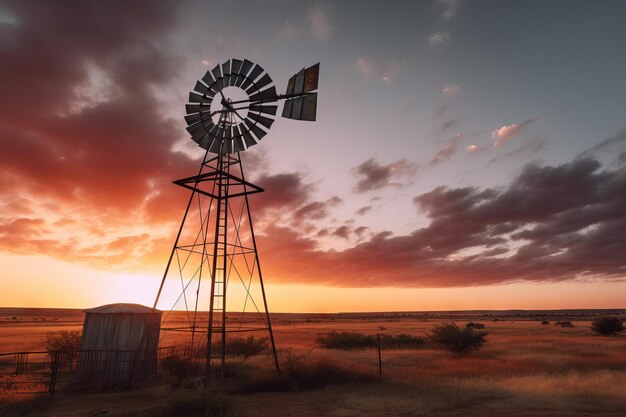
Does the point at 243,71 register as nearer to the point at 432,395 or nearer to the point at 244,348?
the point at 432,395

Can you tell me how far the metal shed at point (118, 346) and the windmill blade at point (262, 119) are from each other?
1072 cm

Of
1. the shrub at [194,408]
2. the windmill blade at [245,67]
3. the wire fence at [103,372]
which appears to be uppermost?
the windmill blade at [245,67]

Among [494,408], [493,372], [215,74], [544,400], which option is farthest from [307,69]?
[493,372]

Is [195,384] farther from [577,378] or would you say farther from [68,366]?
[577,378]

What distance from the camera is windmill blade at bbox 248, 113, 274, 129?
19.4 metres

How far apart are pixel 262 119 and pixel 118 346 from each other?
1297cm

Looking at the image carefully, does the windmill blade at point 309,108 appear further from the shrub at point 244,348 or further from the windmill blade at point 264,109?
the shrub at point 244,348

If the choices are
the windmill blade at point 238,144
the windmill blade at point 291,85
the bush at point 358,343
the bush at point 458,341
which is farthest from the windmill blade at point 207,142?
the bush at point 358,343

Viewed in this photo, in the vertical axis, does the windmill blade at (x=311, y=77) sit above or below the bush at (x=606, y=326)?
above

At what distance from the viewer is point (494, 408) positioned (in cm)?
1463

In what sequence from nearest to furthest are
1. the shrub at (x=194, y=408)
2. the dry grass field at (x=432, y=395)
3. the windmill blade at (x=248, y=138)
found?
1. the shrub at (x=194, y=408)
2. the dry grass field at (x=432, y=395)
3. the windmill blade at (x=248, y=138)

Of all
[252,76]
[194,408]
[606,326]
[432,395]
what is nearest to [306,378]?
[432,395]

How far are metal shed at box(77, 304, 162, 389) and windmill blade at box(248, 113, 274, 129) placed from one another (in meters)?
10.7

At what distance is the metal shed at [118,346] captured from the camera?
18969 mm
